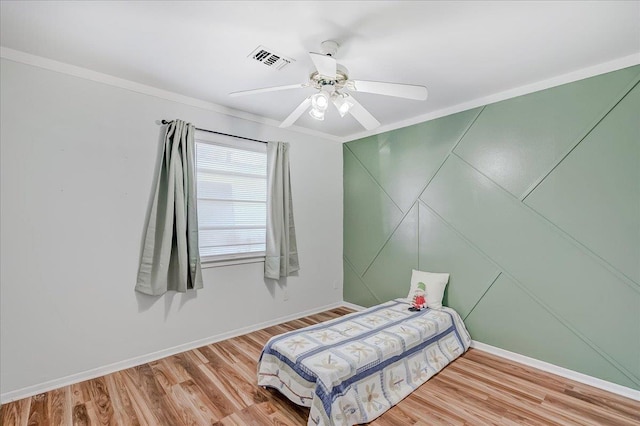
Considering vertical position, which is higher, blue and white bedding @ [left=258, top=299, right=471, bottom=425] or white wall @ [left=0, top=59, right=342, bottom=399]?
white wall @ [left=0, top=59, right=342, bottom=399]

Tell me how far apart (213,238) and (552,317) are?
11.0 feet

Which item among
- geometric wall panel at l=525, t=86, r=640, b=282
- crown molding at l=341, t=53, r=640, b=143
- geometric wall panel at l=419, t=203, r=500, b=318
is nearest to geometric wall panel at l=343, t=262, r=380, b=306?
geometric wall panel at l=419, t=203, r=500, b=318

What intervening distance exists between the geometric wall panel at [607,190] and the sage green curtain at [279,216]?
8.96 ft

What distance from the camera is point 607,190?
2385mm

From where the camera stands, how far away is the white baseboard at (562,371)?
2.28 metres

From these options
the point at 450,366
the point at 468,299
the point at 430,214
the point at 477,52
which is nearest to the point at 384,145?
the point at 430,214

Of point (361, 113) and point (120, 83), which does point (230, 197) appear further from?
point (361, 113)

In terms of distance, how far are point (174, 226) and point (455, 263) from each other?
9.73ft

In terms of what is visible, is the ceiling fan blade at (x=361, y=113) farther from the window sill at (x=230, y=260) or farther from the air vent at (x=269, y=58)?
the window sill at (x=230, y=260)

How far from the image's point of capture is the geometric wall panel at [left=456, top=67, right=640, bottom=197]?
2443 millimetres

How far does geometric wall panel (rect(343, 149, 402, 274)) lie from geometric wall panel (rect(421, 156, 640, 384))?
26.7 inches

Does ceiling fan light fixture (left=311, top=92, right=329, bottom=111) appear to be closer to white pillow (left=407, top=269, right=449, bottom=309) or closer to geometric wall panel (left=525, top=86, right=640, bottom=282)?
geometric wall panel (left=525, top=86, right=640, bottom=282)

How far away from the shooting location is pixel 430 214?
3498 millimetres

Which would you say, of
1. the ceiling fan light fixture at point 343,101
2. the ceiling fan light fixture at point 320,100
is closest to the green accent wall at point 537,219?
the ceiling fan light fixture at point 343,101
